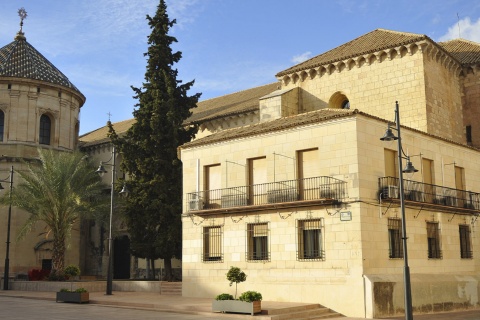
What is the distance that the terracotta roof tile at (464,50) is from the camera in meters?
33.1

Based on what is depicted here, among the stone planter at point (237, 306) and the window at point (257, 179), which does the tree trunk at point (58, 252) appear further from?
the stone planter at point (237, 306)

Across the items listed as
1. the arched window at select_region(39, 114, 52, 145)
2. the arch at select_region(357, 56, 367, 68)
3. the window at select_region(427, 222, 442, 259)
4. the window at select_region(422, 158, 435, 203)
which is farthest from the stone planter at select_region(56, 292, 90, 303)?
the arched window at select_region(39, 114, 52, 145)

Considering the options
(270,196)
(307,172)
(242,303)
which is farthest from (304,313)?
(307,172)

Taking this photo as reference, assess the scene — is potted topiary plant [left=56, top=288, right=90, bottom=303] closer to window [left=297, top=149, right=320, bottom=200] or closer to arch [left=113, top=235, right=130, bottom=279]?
window [left=297, top=149, right=320, bottom=200]

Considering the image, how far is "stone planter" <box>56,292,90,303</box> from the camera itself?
79.8ft

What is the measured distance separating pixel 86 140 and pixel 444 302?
123ft

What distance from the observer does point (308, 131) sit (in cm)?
2284

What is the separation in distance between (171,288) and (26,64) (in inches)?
963

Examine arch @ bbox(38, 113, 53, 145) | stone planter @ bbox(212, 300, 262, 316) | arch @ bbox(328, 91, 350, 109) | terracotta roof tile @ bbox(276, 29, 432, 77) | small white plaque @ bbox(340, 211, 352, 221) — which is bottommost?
stone planter @ bbox(212, 300, 262, 316)

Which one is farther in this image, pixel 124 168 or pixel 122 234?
pixel 122 234

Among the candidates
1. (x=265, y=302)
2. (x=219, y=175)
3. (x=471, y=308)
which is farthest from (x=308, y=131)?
(x=471, y=308)

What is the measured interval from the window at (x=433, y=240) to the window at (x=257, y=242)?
264 inches

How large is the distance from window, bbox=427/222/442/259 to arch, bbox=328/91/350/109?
33.3ft

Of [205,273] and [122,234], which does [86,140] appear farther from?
[205,273]
